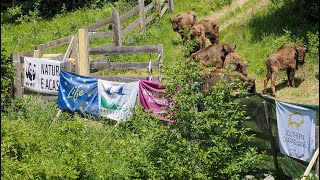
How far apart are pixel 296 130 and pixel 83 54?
825 centimetres

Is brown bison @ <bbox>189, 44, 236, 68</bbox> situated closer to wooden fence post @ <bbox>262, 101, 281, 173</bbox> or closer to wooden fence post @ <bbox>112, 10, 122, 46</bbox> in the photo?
wooden fence post @ <bbox>112, 10, 122, 46</bbox>

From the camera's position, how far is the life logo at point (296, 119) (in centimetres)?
1066

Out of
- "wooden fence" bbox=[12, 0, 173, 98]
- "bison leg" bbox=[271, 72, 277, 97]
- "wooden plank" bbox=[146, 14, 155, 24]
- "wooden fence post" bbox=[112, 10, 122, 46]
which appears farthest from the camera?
"wooden plank" bbox=[146, 14, 155, 24]

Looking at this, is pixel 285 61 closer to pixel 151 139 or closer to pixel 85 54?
pixel 151 139

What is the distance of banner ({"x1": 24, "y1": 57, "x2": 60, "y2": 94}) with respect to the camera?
56.6 feet

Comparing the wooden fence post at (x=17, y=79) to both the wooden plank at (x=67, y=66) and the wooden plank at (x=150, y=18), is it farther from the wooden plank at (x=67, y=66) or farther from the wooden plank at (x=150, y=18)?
the wooden plank at (x=150, y=18)

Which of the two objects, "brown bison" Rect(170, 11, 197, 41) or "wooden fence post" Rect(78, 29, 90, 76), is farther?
"brown bison" Rect(170, 11, 197, 41)

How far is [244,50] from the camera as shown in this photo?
1877cm

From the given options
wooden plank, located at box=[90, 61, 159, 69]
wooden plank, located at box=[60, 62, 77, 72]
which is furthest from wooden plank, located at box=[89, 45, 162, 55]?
wooden plank, located at box=[60, 62, 77, 72]

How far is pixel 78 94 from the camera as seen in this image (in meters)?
16.2

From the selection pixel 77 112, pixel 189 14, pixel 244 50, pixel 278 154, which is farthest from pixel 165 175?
pixel 189 14

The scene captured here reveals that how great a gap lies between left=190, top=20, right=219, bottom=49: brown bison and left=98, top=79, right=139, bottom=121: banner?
4.05 metres

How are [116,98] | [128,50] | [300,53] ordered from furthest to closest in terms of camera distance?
1. [128,50]
2. [300,53]
3. [116,98]

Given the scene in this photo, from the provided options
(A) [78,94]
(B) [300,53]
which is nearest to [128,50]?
(A) [78,94]
